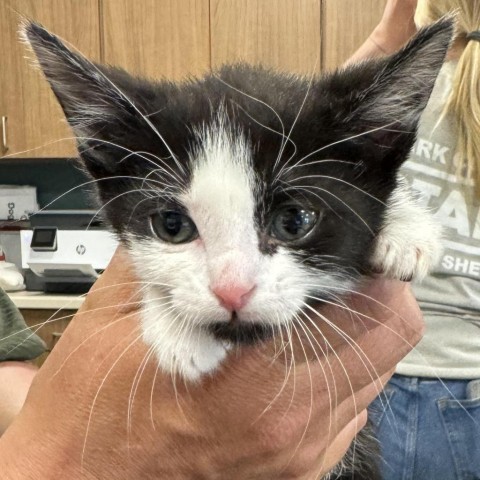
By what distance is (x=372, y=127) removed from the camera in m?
0.81

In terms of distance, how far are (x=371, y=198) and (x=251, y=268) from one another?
0.77 feet

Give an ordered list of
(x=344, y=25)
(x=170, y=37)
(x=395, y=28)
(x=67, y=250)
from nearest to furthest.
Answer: (x=395, y=28) < (x=67, y=250) < (x=344, y=25) < (x=170, y=37)

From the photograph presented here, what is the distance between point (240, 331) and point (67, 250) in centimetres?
189

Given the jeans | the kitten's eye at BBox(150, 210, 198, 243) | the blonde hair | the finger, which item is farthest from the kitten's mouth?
the blonde hair

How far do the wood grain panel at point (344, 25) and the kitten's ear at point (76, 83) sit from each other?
81.5 inches

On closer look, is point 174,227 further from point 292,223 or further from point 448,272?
point 448,272

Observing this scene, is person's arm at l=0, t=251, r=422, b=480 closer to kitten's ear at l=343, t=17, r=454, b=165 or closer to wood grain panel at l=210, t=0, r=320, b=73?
kitten's ear at l=343, t=17, r=454, b=165

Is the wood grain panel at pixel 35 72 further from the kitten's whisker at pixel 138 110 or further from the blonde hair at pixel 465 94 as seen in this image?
the kitten's whisker at pixel 138 110

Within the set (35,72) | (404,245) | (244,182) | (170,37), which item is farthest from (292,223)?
(35,72)

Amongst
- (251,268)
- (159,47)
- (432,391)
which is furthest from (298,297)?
(159,47)

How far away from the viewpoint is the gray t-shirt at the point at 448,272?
130 centimetres

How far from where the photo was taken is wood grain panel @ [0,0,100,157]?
2.97 m

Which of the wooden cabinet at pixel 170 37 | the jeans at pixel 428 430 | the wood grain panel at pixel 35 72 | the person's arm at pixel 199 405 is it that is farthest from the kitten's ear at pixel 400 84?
the wood grain panel at pixel 35 72

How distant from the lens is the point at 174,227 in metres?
0.79
